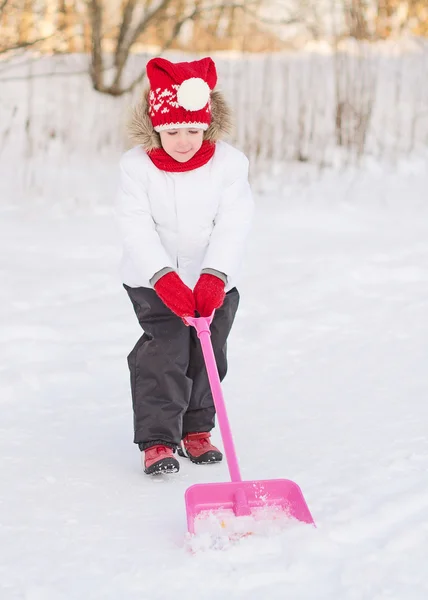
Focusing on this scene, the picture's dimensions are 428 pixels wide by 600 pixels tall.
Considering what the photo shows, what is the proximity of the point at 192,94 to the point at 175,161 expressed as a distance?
0.65 feet

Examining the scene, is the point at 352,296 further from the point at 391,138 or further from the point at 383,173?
the point at 391,138

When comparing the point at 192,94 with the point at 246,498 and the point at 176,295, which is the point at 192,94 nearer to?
the point at 176,295

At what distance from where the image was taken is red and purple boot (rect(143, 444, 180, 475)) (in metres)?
2.59

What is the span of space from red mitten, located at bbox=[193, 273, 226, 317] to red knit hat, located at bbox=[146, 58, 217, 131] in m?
0.42

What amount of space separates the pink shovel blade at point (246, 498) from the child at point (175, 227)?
0.41 meters

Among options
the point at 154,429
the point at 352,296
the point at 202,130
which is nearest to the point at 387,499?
the point at 154,429

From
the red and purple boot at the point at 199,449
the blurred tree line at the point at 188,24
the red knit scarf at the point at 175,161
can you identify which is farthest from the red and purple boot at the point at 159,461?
the blurred tree line at the point at 188,24

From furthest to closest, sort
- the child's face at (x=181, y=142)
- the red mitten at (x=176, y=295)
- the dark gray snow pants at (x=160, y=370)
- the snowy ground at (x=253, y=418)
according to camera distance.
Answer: the dark gray snow pants at (x=160, y=370) → the child's face at (x=181, y=142) → the red mitten at (x=176, y=295) → the snowy ground at (x=253, y=418)

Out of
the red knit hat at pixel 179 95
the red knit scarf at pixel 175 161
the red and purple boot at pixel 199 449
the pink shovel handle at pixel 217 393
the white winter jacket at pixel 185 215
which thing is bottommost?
the red and purple boot at pixel 199 449

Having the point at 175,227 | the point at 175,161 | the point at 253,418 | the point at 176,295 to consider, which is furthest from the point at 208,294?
the point at 253,418

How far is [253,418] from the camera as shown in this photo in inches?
124

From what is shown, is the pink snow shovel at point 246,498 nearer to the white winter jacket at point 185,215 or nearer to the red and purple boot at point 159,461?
the red and purple boot at point 159,461

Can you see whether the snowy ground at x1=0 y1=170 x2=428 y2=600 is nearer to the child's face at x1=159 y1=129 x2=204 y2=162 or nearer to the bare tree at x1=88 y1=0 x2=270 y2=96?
the child's face at x1=159 y1=129 x2=204 y2=162

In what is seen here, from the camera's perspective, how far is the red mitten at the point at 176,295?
8.09ft
